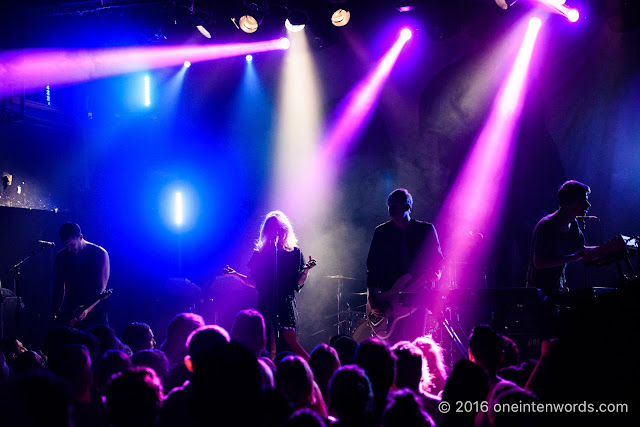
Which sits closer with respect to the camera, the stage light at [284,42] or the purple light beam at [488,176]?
the purple light beam at [488,176]

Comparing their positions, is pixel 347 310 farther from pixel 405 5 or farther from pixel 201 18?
pixel 201 18

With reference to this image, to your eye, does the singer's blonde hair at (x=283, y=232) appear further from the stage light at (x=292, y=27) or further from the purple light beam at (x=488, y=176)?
the stage light at (x=292, y=27)

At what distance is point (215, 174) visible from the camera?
10820mm

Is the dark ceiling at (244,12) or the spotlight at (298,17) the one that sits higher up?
the dark ceiling at (244,12)

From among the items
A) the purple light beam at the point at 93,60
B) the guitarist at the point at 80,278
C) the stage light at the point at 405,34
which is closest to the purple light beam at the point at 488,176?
the stage light at the point at 405,34

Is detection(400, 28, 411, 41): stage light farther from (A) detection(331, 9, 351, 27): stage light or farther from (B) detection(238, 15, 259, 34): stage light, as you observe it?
(B) detection(238, 15, 259, 34): stage light

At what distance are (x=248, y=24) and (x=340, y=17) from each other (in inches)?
58.0

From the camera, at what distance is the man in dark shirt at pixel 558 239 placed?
4859 millimetres

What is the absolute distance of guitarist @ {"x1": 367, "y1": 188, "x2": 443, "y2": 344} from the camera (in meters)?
5.20

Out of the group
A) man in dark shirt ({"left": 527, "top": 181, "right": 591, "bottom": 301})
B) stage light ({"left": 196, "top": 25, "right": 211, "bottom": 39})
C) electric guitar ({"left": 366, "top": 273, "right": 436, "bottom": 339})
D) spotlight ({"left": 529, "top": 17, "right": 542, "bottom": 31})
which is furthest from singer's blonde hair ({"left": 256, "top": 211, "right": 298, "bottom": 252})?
spotlight ({"left": 529, "top": 17, "right": 542, "bottom": 31})

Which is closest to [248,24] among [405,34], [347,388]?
[405,34]

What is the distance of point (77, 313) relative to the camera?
661 centimetres

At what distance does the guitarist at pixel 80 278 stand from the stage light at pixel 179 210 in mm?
3793

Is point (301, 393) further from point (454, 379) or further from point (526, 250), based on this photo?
point (526, 250)
